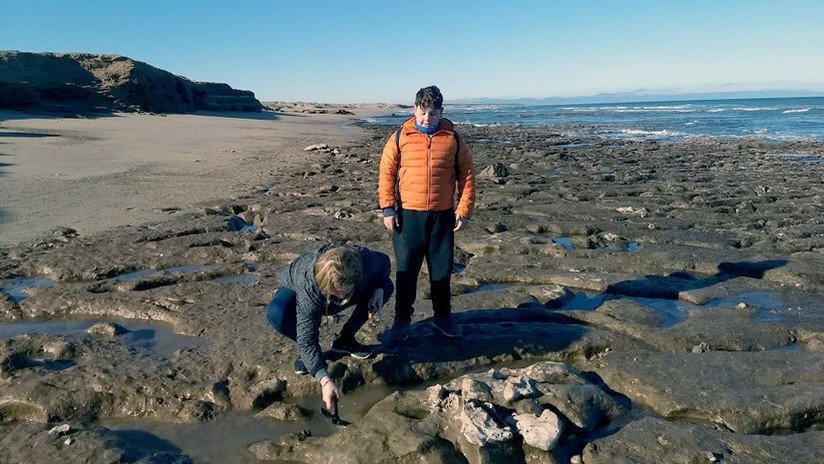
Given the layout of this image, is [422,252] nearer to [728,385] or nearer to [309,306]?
[309,306]

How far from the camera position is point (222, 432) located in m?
3.66

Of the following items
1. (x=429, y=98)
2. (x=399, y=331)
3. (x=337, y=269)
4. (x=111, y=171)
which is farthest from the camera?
(x=111, y=171)

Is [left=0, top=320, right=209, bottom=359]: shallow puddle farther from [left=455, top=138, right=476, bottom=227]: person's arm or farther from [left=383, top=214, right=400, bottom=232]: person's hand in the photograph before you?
[left=455, top=138, right=476, bottom=227]: person's arm

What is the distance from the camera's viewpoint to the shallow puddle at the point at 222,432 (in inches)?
135

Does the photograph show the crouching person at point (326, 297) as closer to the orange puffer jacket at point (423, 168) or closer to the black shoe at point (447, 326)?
the orange puffer jacket at point (423, 168)

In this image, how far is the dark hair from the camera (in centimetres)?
438

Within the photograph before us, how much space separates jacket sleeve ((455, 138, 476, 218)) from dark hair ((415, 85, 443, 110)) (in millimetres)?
423

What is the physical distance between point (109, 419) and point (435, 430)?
2.29 meters

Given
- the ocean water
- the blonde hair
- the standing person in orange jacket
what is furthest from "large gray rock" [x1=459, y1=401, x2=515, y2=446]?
the ocean water

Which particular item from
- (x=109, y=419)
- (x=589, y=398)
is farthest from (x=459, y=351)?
(x=109, y=419)

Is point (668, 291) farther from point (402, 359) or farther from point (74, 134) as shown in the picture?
point (74, 134)

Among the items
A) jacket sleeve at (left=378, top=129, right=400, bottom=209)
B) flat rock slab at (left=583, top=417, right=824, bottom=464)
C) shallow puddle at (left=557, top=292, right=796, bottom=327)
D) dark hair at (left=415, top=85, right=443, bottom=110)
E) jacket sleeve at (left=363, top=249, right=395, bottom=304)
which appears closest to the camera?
flat rock slab at (left=583, top=417, right=824, bottom=464)

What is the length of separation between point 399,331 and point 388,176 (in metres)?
1.35

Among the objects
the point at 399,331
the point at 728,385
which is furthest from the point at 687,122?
the point at 399,331
